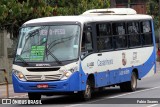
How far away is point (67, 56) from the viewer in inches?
755

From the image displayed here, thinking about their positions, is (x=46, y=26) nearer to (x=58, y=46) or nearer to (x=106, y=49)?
(x=58, y=46)

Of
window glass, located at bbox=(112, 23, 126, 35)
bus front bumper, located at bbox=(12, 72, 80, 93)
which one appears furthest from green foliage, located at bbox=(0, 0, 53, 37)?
bus front bumper, located at bbox=(12, 72, 80, 93)

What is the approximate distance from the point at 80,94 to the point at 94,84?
0.87 meters

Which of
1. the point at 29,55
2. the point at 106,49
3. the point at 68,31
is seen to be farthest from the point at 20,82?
the point at 106,49

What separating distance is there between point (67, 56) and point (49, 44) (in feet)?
2.51

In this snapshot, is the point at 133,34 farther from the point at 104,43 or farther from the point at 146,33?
the point at 104,43

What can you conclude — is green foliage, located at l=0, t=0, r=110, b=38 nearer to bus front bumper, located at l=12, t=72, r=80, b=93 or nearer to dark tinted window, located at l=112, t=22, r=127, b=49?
dark tinted window, located at l=112, t=22, r=127, b=49

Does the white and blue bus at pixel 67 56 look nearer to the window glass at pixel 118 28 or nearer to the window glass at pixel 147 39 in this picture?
the window glass at pixel 118 28

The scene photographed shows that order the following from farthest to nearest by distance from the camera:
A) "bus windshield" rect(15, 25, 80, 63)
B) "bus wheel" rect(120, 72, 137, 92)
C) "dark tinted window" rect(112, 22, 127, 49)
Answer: "bus wheel" rect(120, 72, 137, 92)
"dark tinted window" rect(112, 22, 127, 49)
"bus windshield" rect(15, 25, 80, 63)

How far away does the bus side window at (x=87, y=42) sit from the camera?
19763 mm

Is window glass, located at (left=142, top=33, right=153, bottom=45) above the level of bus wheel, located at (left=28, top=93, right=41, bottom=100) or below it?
above

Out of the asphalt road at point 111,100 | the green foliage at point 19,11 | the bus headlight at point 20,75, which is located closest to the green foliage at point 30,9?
the green foliage at point 19,11

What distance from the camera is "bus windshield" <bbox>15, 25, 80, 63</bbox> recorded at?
63.2ft

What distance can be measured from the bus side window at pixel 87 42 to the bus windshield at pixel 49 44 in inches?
13.7
